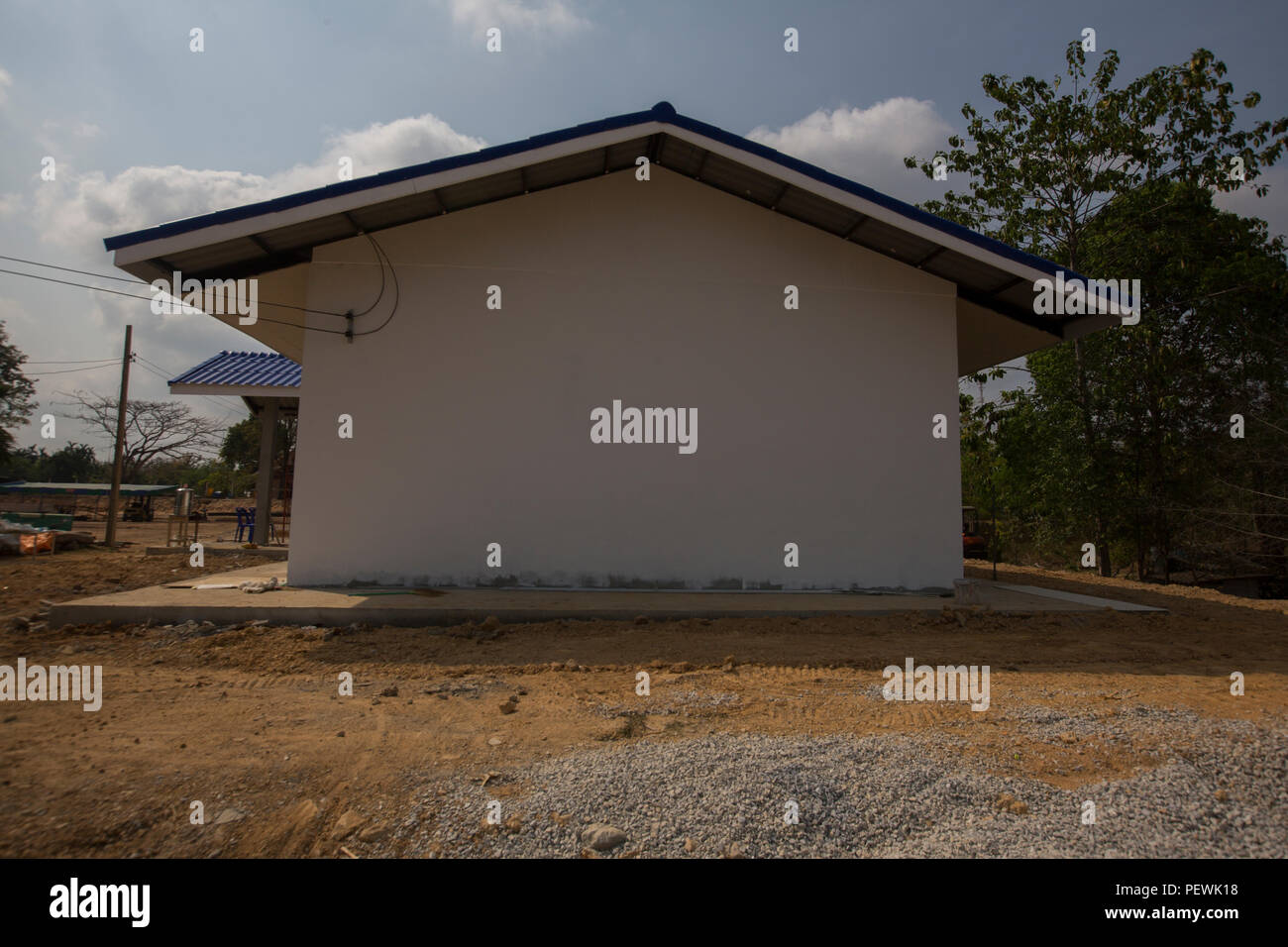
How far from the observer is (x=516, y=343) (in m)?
8.84

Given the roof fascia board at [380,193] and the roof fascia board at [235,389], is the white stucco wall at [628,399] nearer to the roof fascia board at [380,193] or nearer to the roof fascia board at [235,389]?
the roof fascia board at [380,193]

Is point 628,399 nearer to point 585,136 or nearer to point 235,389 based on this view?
point 585,136

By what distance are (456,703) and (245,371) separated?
1240 cm

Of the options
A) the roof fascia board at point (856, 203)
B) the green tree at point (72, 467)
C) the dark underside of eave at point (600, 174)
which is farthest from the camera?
the green tree at point (72, 467)

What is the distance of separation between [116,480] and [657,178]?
16.7 meters

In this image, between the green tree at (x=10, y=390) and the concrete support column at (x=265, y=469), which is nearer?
the concrete support column at (x=265, y=469)

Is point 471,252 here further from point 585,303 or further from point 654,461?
point 654,461

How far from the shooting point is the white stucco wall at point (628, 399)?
8.68m

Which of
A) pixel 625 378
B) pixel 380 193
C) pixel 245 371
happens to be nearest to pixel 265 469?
pixel 245 371

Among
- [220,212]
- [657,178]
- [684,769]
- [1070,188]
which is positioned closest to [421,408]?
[220,212]

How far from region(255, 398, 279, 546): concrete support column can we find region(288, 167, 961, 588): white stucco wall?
727 cm

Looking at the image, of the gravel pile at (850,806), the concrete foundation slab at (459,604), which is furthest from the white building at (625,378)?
the gravel pile at (850,806)

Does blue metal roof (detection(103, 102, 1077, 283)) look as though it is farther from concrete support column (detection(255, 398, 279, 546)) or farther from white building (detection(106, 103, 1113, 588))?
concrete support column (detection(255, 398, 279, 546))

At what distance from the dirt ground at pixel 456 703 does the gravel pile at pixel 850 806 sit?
0.22 meters
